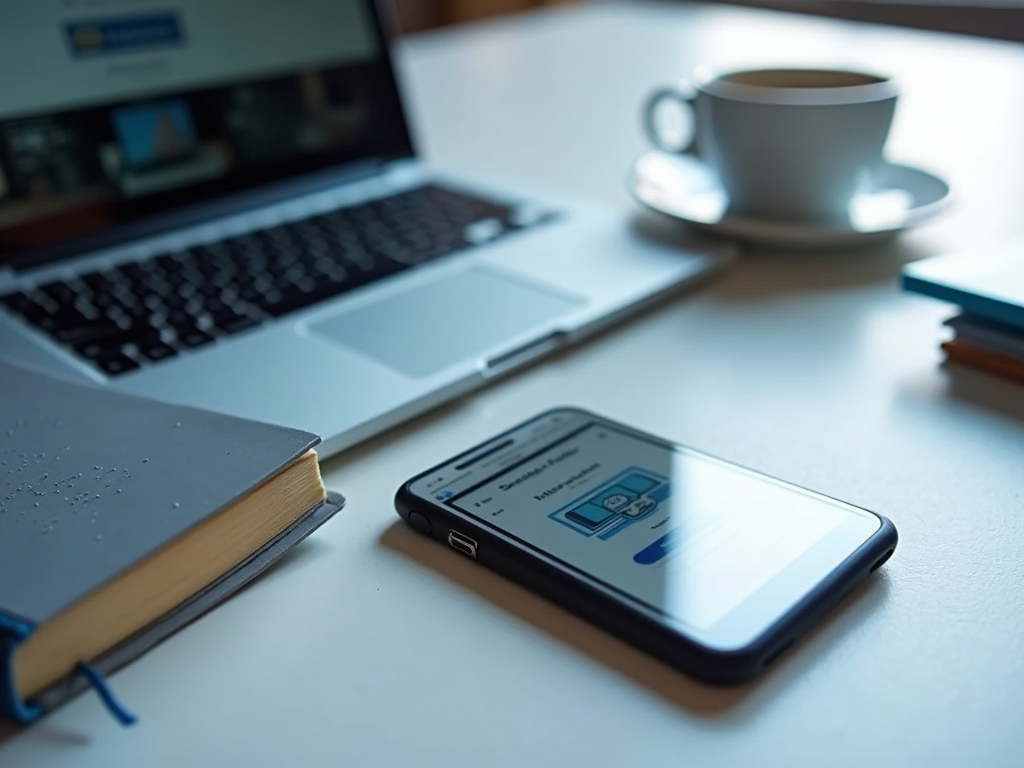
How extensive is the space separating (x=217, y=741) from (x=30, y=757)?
0.06 metres

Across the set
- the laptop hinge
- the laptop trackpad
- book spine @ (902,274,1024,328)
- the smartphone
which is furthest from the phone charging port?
the laptop hinge

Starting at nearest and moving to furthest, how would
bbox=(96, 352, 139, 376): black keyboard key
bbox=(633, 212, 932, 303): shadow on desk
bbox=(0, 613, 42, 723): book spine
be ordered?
bbox=(0, 613, 42, 723): book spine < bbox=(96, 352, 139, 376): black keyboard key < bbox=(633, 212, 932, 303): shadow on desk

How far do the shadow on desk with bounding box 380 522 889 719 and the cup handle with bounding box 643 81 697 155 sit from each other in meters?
0.42

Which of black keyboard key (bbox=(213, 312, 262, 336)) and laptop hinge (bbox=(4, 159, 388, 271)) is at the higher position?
laptop hinge (bbox=(4, 159, 388, 271))

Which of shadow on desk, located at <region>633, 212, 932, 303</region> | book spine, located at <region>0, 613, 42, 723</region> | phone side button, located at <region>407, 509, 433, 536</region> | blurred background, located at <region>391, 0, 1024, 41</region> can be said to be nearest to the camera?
book spine, located at <region>0, 613, 42, 723</region>

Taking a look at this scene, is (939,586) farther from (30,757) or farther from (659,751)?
(30,757)

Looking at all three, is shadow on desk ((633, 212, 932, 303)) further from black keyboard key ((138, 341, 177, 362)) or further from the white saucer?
black keyboard key ((138, 341, 177, 362))

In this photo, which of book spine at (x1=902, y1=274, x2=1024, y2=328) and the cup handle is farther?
the cup handle

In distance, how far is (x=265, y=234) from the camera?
70cm

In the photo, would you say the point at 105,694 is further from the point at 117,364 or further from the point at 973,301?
the point at 973,301

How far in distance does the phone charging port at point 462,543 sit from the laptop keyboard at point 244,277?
219mm

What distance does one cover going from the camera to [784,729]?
32 cm

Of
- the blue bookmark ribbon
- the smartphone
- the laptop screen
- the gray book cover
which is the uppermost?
the laptop screen

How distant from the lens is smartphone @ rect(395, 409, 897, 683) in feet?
1.11
